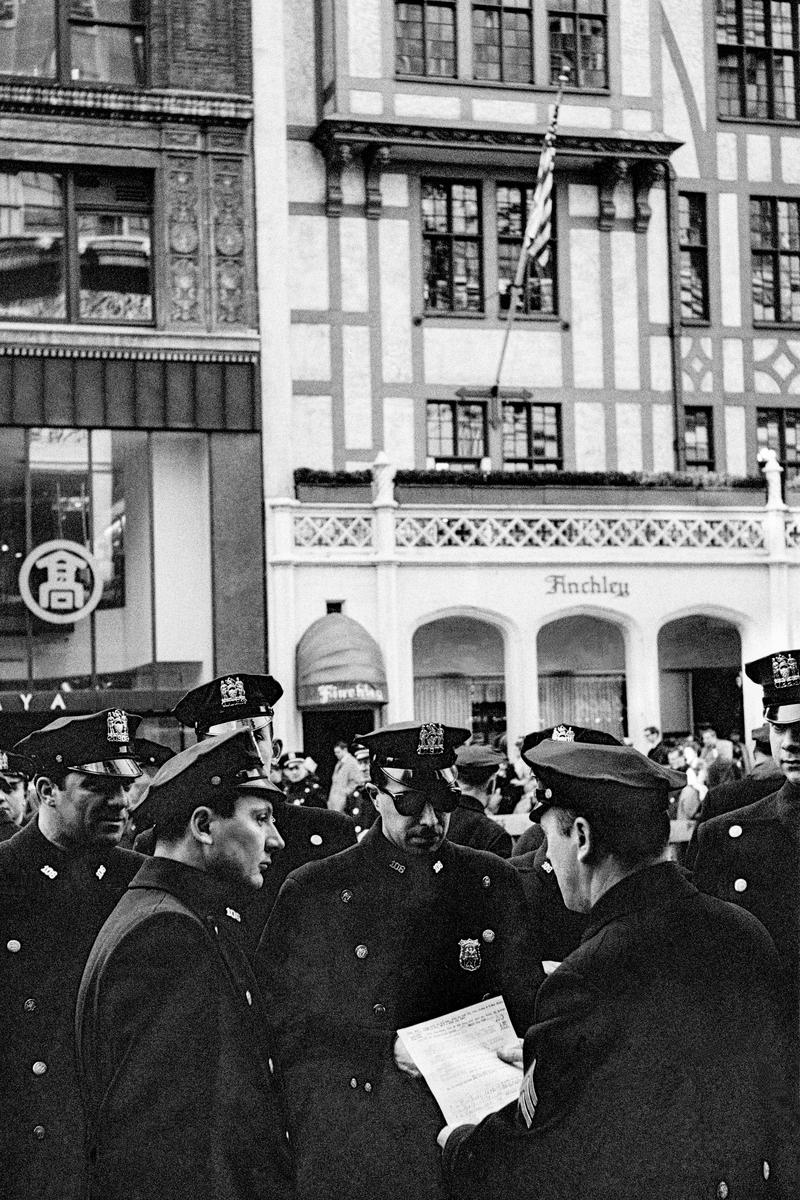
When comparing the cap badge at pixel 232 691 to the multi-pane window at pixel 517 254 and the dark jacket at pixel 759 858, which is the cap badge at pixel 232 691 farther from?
the multi-pane window at pixel 517 254

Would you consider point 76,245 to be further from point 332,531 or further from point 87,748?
point 87,748

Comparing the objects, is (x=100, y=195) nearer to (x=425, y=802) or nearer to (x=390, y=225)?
(x=390, y=225)

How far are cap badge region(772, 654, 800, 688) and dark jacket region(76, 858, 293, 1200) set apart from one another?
255 cm

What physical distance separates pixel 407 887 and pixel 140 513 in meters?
18.4

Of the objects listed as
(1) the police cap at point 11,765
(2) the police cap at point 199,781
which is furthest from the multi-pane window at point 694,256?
(2) the police cap at point 199,781

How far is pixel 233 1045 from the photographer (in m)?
4.41

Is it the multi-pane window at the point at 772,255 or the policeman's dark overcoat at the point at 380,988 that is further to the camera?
the multi-pane window at the point at 772,255

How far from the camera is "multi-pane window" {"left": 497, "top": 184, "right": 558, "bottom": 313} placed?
2658cm

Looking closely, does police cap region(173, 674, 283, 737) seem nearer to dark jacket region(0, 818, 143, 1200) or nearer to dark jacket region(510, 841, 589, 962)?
dark jacket region(510, 841, 589, 962)

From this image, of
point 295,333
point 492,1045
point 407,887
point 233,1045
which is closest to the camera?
point 233,1045

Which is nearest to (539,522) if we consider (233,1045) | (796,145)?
(796,145)

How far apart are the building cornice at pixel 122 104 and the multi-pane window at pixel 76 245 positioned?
0.83 meters

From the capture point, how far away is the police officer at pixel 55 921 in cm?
505

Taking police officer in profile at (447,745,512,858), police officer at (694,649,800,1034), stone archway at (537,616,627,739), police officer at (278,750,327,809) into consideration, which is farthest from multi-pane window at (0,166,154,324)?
police officer at (694,649,800,1034)
